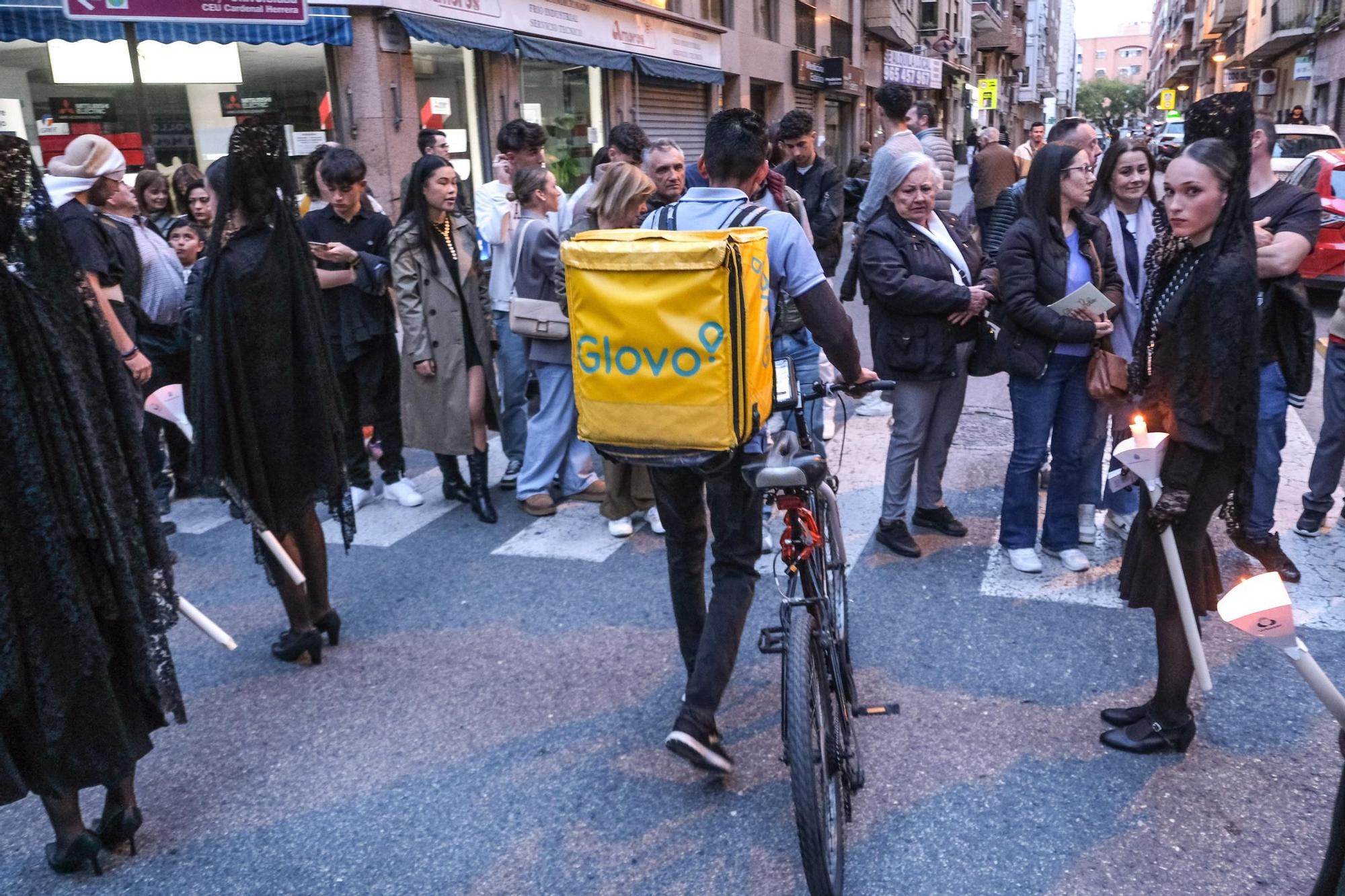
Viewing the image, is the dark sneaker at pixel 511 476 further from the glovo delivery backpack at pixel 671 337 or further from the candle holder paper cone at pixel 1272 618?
the candle holder paper cone at pixel 1272 618

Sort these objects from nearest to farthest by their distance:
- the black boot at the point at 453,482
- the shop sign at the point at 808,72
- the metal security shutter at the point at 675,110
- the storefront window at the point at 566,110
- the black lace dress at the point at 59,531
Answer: the black lace dress at the point at 59,531 < the black boot at the point at 453,482 < the storefront window at the point at 566,110 < the metal security shutter at the point at 675,110 < the shop sign at the point at 808,72

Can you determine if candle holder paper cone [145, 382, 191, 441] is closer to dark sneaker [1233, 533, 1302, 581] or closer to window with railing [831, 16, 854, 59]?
dark sneaker [1233, 533, 1302, 581]

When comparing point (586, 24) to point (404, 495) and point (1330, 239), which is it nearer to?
point (1330, 239)

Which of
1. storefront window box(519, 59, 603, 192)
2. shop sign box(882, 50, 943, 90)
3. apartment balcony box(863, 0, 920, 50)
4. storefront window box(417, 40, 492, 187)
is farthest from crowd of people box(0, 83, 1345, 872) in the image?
apartment balcony box(863, 0, 920, 50)

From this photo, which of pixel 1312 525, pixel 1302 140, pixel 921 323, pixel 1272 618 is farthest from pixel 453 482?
pixel 1302 140

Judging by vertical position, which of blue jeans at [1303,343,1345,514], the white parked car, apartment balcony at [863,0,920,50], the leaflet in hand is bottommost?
blue jeans at [1303,343,1345,514]

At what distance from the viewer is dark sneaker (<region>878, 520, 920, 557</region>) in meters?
5.04

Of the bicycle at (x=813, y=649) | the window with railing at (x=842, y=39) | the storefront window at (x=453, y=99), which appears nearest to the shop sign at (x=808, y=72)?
the window with railing at (x=842, y=39)

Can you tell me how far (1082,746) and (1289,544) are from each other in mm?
2285

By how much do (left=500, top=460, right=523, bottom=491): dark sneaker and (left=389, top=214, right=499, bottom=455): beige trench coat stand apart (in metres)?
0.63

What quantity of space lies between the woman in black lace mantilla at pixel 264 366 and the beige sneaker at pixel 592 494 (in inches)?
84.7

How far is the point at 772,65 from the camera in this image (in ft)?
81.4

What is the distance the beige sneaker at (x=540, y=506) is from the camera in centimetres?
591

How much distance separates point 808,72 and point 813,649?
85.9 feet
